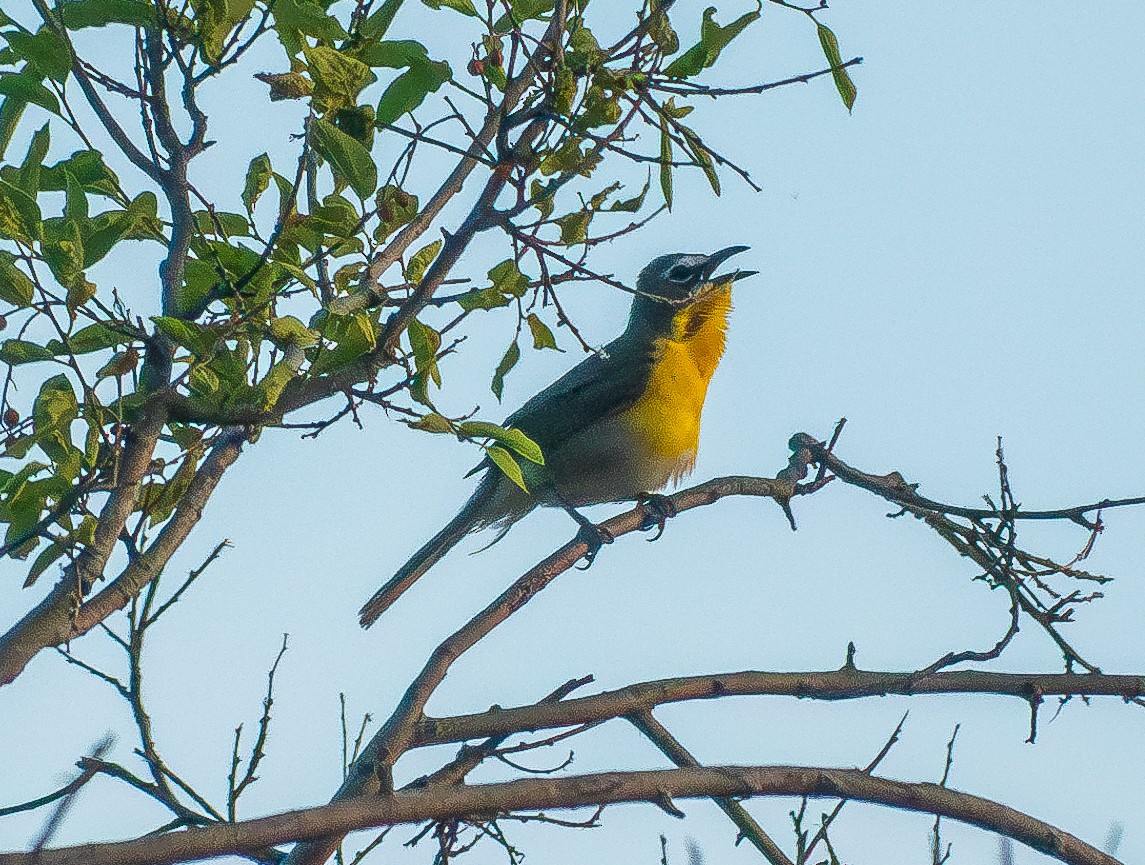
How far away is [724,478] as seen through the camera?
5633 mm

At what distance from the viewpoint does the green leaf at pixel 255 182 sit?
350 cm

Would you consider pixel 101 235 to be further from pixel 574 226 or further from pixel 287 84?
pixel 574 226

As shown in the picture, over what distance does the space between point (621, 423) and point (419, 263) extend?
15.7 ft

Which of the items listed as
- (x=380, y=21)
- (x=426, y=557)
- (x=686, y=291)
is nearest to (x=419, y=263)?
(x=380, y=21)

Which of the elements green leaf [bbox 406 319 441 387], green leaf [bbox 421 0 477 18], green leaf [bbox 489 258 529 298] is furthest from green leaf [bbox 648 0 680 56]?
green leaf [bbox 406 319 441 387]

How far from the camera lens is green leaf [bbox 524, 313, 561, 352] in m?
→ 3.73

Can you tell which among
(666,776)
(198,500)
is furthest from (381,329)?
(666,776)

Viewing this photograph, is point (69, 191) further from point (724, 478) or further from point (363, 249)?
point (724, 478)

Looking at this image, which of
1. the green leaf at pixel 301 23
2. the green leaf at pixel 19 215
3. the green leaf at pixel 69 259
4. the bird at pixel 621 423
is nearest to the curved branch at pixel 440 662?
the green leaf at pixel 69 259

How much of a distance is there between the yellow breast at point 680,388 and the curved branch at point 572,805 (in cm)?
441

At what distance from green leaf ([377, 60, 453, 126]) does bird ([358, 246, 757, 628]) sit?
14.3 ft

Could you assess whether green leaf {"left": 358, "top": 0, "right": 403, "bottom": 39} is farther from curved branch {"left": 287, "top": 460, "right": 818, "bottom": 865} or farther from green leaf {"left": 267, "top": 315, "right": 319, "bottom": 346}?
curved branch {"left": 287, "top": 460, "right": 818, "bottom": 865}

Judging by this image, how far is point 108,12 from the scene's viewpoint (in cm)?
317

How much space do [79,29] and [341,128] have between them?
63cm
